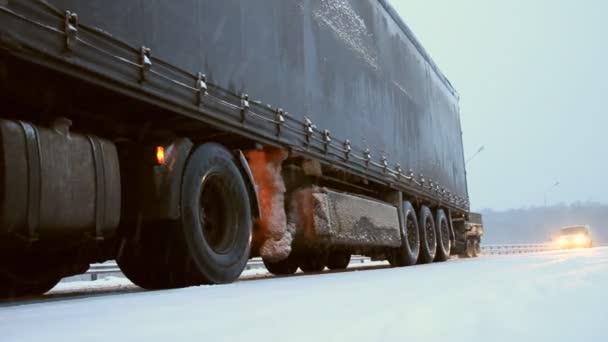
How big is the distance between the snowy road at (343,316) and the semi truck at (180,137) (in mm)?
955

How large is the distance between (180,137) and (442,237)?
10013 mm

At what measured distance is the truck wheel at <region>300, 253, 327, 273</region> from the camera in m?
11.8

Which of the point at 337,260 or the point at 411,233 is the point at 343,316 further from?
the point at 337,260

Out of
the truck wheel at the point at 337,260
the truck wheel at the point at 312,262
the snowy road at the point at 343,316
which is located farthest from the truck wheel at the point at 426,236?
the snowy road at the point at 343,316

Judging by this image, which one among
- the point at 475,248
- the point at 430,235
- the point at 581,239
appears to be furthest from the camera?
the point at 581,239

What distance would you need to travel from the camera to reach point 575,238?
3784 centimetres

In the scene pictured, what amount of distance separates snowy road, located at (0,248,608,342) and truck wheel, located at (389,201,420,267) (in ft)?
23.1

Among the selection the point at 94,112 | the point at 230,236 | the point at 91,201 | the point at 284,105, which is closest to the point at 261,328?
the point at 91,201

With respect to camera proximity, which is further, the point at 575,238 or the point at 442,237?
the point at 575,238

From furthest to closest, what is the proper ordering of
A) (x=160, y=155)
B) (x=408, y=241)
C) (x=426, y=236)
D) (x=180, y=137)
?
(x=426, y=236)
(x=408, y=241)
(x=180, y=137)
(x=160, y=155)

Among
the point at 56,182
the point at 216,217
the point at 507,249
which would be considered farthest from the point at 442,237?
the point at 507,249

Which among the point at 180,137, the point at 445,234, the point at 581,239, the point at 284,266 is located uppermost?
the point at 581,239

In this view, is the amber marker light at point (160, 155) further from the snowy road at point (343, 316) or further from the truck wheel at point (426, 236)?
the truck wheel at point (426, 236)

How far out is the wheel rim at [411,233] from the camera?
462 inches
